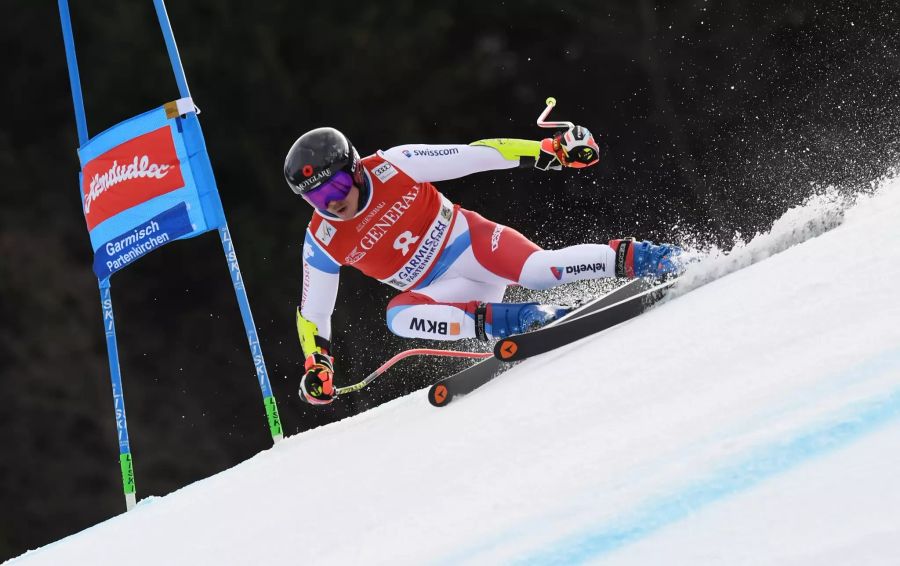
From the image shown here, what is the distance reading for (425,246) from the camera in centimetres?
369

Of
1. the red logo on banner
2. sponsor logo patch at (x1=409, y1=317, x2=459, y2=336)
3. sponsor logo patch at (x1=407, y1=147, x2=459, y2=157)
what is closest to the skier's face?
sponsor logo patch at (x1=407, y1=147, x2=459, y2=157)

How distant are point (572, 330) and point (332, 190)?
100cm

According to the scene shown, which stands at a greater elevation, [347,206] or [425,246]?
[347,206]

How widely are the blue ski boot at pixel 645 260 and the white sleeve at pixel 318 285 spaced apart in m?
1.11

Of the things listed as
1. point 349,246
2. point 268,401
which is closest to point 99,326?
point 268,401

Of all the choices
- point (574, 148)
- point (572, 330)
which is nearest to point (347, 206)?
point (574, 148)

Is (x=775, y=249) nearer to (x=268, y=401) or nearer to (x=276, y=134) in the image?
(x=268, y=401)

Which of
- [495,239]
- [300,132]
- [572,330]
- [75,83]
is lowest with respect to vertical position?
[572,330]

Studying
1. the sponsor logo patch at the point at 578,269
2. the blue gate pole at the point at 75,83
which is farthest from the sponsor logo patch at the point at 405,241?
the blue gate pole at the point at 75,83

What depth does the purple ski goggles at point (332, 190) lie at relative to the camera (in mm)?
3461

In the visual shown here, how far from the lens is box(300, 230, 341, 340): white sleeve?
3.76 m

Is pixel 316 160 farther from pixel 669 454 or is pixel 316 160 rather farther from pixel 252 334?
pixel 669 454

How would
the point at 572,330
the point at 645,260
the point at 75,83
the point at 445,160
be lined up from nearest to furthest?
the point at 572,330 → the point at 645,260 → the point at 445,160 → the point at 75,83

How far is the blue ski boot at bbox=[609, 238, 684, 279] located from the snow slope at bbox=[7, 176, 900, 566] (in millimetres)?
306
